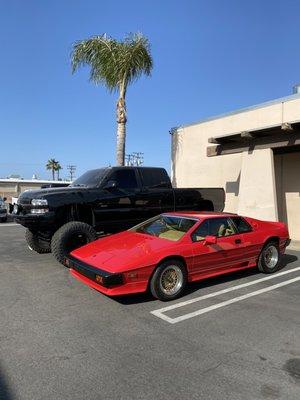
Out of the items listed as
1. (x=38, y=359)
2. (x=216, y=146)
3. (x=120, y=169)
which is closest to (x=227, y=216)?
(x=120, y=169)

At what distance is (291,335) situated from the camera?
5000 millimetres

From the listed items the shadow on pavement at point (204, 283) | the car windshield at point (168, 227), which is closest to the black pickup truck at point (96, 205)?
the car windshield at point (168, 227)

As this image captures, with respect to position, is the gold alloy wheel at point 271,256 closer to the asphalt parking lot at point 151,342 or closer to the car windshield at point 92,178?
the asphalt parking lot at point 151,342

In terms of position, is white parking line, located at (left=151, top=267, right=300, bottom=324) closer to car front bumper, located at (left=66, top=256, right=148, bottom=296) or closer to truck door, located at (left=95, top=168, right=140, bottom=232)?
car front bumper, located at (left=66, top=256, right=148, bottom=296)

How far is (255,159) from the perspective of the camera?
41.8 feet

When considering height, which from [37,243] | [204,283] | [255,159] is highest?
[255,159]

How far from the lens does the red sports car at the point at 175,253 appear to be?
600cm

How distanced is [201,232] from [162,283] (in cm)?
128

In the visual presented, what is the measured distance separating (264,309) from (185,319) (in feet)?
4.12

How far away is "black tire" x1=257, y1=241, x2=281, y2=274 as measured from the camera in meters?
8.05

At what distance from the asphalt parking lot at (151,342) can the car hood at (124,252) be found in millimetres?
602

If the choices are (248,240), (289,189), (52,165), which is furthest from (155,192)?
(52,165)

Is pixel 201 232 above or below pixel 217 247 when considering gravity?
above

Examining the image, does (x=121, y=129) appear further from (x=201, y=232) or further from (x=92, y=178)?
(x=201, y=232)
